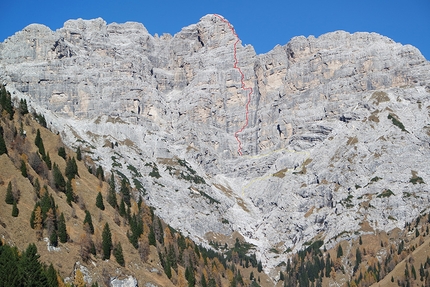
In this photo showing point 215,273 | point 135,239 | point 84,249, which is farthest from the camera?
point 215,273

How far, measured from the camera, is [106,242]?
112250mm

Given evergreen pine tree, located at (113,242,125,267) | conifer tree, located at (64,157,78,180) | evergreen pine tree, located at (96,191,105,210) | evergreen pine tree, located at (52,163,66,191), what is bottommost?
evergreen pine tree, located at (113,242,125,267)

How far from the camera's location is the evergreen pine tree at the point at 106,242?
111m

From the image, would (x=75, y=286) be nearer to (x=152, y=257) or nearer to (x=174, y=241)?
(x=152, y=257)

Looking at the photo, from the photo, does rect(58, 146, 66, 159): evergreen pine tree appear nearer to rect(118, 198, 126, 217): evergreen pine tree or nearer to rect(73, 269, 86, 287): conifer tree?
rect(118, 198, 126, 217): evergreen pine tree

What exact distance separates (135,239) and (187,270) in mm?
18043

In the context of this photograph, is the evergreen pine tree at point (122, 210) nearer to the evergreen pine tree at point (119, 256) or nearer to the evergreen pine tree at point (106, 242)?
the evergreen pine tree at point (106, 242)

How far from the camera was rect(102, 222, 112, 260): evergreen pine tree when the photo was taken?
111438 mm

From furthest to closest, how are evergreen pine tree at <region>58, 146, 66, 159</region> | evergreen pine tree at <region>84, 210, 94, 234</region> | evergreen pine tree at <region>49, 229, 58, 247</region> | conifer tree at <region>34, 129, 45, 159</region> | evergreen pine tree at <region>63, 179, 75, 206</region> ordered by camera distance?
evergreen pine tree at <region>58, 146, 66, 159</region>
conifer tree at <region>34, 129, 45, 159</region>
evergreen pine tree at <region>63, 179, 75, 206</region>
evergreen pine tree at <region>84, 210, 94, 234</region>
evergreen pine tree at <region>49, 229, 58, 247</region>

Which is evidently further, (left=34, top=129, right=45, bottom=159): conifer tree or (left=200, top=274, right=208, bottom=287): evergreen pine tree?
(left=200, top=274, right=208, bottom=287): evergreen pine tree

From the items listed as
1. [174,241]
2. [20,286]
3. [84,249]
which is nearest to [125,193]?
[174,241]

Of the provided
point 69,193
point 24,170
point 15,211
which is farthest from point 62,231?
point 24,170

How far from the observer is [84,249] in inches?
4200

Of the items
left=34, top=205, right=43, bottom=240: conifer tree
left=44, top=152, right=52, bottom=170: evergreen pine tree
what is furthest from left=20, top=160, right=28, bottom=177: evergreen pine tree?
left=34, top=205, right=43, bottom=240: conifer tree
